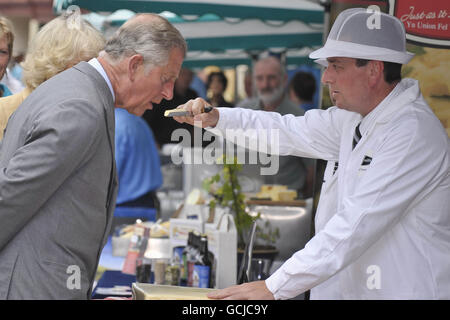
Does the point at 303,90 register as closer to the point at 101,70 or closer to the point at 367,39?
the point at 367,39

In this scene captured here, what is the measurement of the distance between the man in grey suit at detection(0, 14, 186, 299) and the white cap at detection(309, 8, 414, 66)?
2.10 feet

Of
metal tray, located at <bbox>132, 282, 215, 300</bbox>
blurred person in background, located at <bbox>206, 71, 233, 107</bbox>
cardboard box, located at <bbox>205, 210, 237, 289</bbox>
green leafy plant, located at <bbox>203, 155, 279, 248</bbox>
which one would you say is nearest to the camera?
metal tray, located at <bbox>132, 282, 215, 300</bbox>

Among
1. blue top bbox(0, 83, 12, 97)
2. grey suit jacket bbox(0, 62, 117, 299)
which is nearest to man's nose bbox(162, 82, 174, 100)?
grey suit jacket bbox(0, 62, 117, 299)

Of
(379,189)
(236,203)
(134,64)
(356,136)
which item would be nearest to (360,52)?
(356,136)

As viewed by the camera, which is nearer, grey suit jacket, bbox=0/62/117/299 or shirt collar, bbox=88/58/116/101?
grey suit jacket, bbox=0/62/117/299

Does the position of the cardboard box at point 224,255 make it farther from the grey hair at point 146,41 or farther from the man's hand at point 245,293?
the grey hair at point 146,41

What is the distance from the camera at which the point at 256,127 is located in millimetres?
2816

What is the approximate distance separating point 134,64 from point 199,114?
2.06 ft

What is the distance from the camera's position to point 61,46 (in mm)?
2584

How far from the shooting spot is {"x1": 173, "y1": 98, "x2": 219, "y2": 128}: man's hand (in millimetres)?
2553

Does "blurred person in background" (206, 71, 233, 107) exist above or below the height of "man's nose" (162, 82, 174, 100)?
below

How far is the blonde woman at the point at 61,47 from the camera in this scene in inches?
102

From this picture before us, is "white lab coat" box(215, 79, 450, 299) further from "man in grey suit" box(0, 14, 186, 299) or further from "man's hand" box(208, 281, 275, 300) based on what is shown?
"man in grey suit" box(0, 14, 186, 299)

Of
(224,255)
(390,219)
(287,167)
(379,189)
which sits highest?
(379,189)
